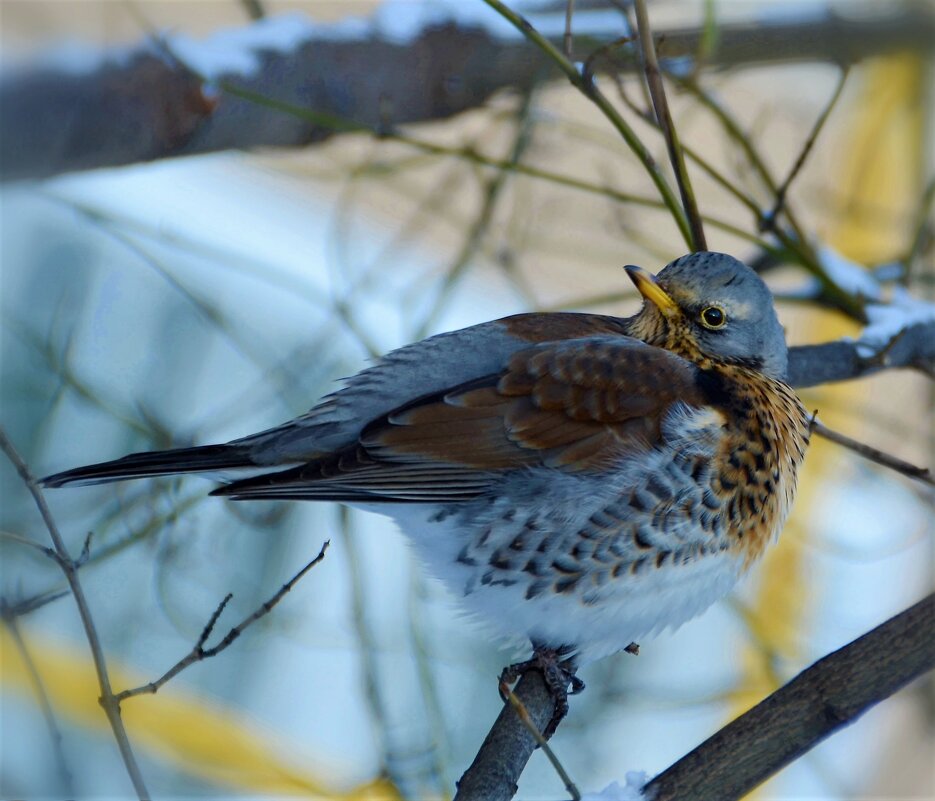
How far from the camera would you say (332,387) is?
482 centimetres

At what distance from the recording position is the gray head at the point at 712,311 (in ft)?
9.86

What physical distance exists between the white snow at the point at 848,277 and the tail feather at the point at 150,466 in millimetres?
1938

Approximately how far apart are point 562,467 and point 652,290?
557mm

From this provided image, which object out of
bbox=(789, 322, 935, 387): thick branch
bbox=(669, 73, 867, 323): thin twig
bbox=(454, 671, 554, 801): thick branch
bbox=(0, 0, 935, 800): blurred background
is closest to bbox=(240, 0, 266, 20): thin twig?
bbox=(0, 0, 935, 800): blurred background

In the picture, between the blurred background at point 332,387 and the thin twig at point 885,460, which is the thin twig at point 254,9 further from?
the thin twig at point 885,460

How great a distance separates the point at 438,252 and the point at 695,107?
2849mm

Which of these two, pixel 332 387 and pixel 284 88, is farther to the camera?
pixel 332 387

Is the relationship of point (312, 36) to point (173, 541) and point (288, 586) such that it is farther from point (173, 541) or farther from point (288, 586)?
point (288, 586)

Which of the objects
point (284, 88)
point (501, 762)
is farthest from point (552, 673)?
point (284, 88)

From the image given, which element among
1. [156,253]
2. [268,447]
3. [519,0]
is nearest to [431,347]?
[268,447]

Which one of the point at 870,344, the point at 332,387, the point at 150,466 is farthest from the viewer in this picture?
the point at 332,387

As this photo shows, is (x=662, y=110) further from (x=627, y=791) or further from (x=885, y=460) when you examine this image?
(x=627, y=791)

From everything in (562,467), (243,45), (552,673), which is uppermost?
(243,45)

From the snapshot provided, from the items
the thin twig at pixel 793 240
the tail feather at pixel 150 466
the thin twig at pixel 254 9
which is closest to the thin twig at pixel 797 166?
the thin twig at pixel 793 240
